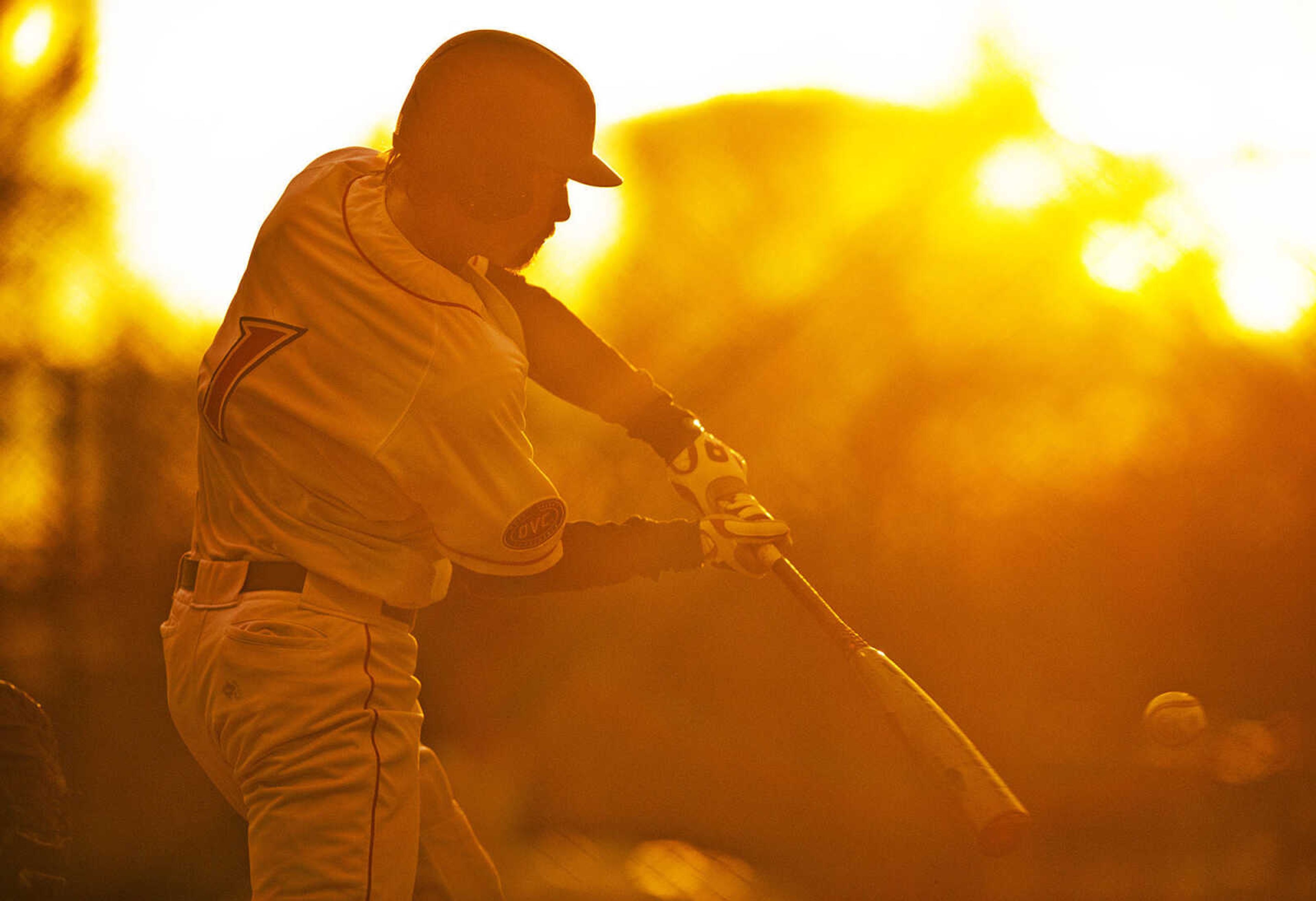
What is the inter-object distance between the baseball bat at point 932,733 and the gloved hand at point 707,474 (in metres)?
0.13

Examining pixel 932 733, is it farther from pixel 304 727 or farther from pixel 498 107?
pixel 498 107

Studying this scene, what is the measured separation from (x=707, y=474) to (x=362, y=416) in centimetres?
66

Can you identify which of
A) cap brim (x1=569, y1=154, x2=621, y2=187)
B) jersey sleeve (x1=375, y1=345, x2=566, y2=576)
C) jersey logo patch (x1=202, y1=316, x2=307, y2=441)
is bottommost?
jersey logo patch (x1=202, y1=316, x2=307, y2=441)

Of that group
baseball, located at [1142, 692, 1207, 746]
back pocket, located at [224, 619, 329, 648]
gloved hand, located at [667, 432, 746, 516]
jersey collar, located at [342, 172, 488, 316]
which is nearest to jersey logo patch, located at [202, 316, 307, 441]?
jersey collar, located at [342, 172, 488, 316]

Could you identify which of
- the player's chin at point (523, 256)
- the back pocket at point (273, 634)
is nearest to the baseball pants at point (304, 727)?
the back pocket at point (273, 634)

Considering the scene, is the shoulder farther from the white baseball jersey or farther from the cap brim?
the cap brim

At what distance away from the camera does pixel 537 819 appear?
332 cm

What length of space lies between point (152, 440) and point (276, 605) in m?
2.28

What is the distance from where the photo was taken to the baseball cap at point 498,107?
139 cm

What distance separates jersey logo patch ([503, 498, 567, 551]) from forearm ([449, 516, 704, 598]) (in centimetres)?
5

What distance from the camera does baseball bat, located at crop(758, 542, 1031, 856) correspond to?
1.49 metres

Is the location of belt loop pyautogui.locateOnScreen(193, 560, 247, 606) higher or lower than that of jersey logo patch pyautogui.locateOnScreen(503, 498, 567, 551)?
lower

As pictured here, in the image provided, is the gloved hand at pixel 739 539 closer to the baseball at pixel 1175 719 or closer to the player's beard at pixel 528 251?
the player's beard at pixel 528 251

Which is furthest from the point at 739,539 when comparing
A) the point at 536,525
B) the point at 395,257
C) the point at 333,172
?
the point at 333,172
